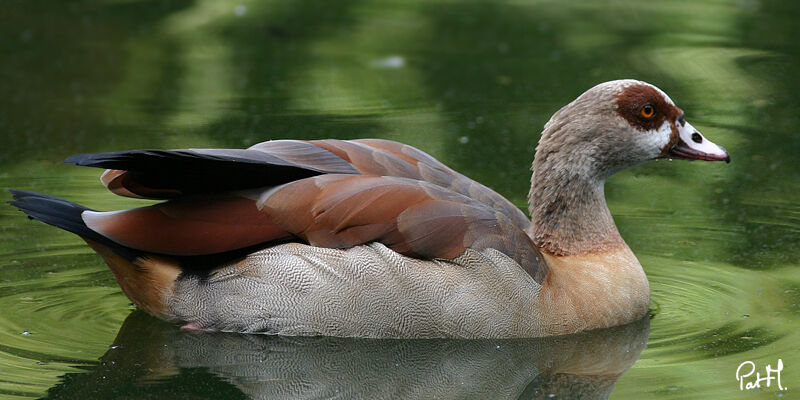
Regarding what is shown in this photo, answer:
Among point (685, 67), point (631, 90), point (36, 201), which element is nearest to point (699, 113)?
point (685, 67)

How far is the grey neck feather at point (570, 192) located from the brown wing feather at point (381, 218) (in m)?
0.54

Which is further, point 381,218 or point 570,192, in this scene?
point 570,192

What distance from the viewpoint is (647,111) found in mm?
6414

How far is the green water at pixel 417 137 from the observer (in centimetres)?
550

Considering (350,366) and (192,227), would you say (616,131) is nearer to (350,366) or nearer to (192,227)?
(350,366)

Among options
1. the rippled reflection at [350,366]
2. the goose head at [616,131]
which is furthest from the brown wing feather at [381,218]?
the goose head at [616,131]

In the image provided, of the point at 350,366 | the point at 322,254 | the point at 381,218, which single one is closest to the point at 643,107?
the point at 381,218

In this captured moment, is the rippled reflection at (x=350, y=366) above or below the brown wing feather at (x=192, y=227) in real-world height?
below

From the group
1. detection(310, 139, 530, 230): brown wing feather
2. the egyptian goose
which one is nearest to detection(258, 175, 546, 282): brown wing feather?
the egyptian goose

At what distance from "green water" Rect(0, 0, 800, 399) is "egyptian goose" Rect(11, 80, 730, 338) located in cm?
13

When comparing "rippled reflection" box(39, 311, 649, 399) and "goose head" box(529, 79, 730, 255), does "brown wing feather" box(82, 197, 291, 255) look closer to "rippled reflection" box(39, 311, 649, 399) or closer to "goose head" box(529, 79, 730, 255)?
"rippled reflection" box(39, 311, 649, 399)

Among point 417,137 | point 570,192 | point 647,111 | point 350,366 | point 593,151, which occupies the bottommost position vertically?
point 417,137

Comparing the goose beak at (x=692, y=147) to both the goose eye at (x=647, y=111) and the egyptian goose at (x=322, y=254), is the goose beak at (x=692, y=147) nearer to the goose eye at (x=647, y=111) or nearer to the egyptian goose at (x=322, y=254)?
the goose eye at (x=647, y=111)

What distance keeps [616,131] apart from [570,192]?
0.40 m
